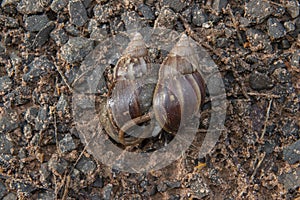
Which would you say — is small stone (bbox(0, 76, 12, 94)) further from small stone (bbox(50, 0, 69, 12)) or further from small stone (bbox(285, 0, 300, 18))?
small stone (bbox(285, 0, 300, 18))

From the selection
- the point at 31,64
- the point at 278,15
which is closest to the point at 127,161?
the point at 31,64

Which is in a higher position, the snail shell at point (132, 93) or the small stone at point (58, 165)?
the snail shell at point (132, 93)

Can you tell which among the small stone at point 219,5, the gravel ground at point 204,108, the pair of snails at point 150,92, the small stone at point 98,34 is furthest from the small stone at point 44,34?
the small stone at point 219,5

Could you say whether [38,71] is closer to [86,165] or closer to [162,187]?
[86,165]

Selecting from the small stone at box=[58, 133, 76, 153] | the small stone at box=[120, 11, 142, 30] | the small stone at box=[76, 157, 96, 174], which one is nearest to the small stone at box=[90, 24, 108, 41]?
the small stone at box=[120, 11, 142, 30]

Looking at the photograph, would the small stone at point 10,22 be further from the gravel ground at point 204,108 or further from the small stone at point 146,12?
the small stone at point 146,12
